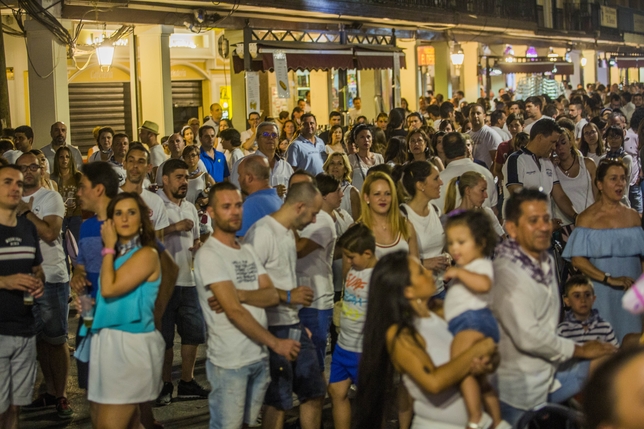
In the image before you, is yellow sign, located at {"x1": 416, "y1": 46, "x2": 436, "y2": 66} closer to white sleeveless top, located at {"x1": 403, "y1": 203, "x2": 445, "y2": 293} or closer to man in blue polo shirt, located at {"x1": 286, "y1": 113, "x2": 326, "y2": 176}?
man in blue polo shirt, located at {"x1": 286, "y1": 113, "x2": 326, "y2": 176}

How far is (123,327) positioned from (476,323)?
209 cm

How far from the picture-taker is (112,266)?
5074 millimetres

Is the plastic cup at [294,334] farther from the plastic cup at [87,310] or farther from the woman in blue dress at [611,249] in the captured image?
the woman in blue dress at [611,249]

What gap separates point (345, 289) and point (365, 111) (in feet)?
63.7

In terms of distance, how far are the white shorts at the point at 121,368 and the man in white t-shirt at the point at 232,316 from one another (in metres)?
0.37

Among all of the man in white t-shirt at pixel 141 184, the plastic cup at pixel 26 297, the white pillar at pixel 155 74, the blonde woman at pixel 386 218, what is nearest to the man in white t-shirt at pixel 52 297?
the man in white t-shirt at pixel 141 184

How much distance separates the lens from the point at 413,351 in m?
3.99

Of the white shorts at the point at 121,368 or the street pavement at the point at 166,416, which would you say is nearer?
the white shorts at the point at 121,368

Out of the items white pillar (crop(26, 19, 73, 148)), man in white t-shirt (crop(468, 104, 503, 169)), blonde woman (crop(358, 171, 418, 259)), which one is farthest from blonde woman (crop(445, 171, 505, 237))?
white pillar (crop(26, 19, 73, 148))

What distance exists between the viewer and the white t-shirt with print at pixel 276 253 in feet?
18.4

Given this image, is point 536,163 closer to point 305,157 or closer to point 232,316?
point 305,157

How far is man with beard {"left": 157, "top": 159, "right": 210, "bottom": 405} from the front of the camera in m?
7.34

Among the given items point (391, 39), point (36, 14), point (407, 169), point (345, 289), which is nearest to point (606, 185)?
point (407, 169)

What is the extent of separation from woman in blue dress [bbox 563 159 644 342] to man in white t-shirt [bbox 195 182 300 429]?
2568 millimetres
